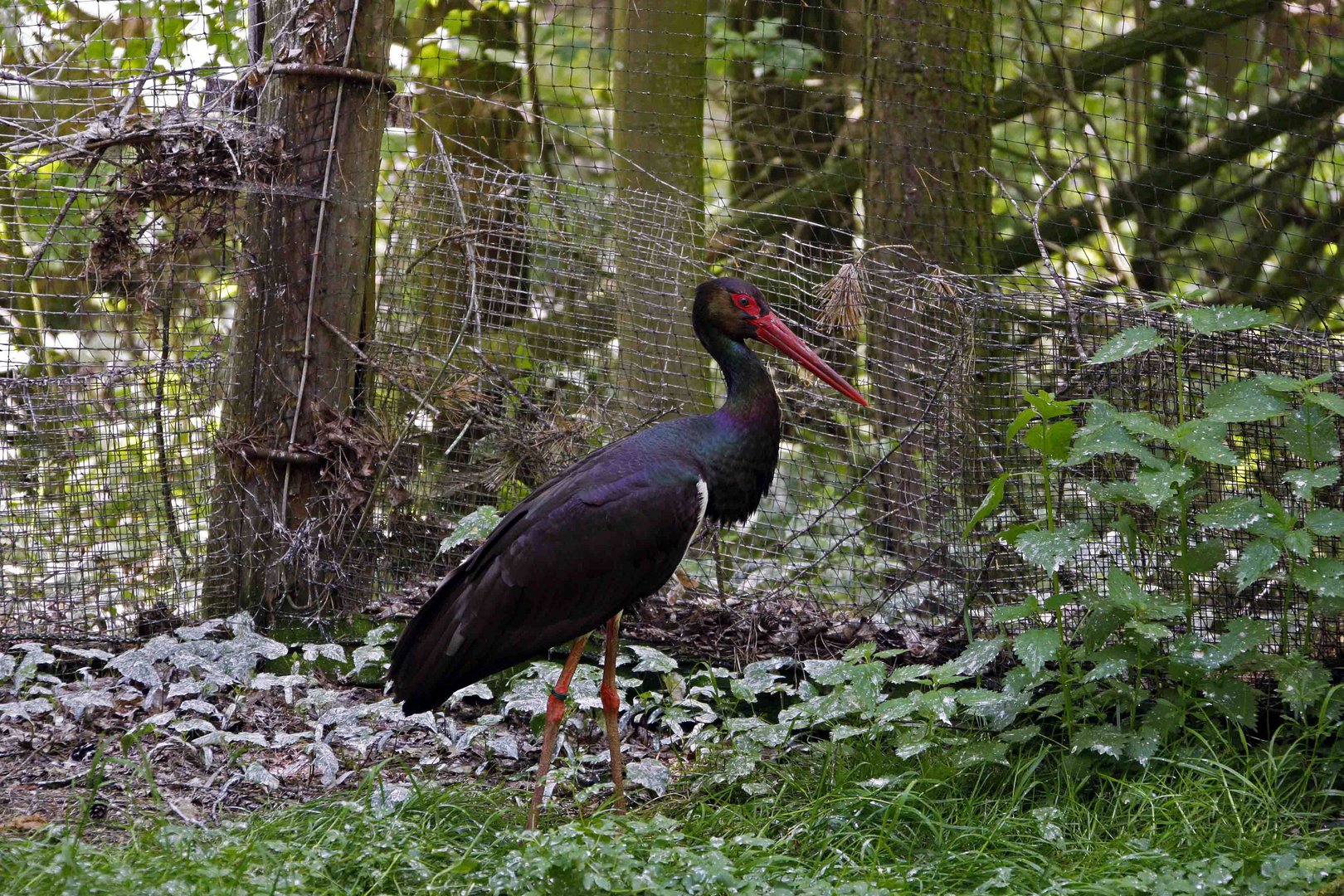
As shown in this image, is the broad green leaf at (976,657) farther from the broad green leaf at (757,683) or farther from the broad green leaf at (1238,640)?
the broad green leaf at (757,683)

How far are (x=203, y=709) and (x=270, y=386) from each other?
1453 mm

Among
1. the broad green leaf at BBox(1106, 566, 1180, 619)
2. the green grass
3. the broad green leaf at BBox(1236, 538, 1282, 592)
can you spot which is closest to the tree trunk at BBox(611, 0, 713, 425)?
the green grass

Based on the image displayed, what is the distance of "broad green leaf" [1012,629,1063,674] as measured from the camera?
11.9 feet

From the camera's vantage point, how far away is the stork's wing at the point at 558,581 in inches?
157

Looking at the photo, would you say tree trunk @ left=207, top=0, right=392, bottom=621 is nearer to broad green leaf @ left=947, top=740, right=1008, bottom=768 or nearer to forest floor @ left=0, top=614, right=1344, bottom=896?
forest floor @ left=0, top=614, right=1344, bottom=896

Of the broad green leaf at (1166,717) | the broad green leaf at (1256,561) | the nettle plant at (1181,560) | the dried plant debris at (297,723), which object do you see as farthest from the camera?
the dried plant debris at (297,723)

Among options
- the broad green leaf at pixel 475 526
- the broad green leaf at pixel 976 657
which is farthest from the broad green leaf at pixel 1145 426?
the broad green leaf at pixel 475 526

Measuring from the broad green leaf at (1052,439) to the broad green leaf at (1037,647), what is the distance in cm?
53

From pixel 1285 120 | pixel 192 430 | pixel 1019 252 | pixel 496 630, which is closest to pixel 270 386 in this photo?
pixel 192 430

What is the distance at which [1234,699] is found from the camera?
3768 mm

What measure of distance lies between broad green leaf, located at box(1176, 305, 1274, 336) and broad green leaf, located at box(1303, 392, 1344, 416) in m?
A: 0.25

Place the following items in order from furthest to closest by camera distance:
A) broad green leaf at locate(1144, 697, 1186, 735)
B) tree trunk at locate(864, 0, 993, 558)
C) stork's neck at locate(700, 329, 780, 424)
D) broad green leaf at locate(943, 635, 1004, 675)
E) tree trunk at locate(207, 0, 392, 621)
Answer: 1. tree trunk at locate(864, 0, 993, 558)
2. tree trunk at locate(207, 0, 392, 621)
3. stork's neck at locate(700, 329, 780, 424)
4. broad green leaf at locate(943, 635, 1004, 675)
5. broad green leaf at locate(1144, 697, 1186, 735)

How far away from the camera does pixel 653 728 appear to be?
190 inches

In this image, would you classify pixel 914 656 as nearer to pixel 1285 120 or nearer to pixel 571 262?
pixel 571 262
